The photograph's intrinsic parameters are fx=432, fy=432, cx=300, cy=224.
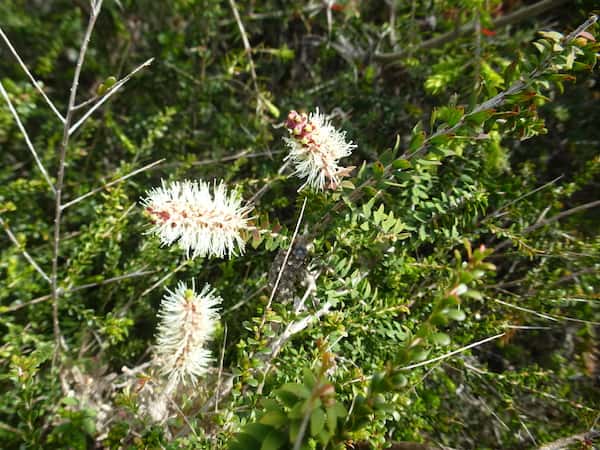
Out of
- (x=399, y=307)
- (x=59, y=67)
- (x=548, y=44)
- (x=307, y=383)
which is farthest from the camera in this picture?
(x=59, y=67)

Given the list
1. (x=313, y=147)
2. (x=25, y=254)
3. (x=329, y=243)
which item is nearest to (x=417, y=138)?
(x=313, y=147)

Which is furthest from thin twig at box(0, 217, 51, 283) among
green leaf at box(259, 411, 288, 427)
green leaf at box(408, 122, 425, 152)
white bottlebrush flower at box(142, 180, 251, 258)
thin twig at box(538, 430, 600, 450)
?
thin twig at box(538, 430, 600, 450)

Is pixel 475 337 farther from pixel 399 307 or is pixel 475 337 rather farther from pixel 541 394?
Answer: pixel 399 307

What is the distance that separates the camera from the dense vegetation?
944 mm

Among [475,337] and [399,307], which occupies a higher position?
[399,307]

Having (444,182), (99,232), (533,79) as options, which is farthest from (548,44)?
(99,232)

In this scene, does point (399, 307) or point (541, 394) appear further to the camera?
point (541, 394)

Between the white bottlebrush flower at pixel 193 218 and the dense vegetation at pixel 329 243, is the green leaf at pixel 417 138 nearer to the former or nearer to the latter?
the dense vegetation at pixel 329 243

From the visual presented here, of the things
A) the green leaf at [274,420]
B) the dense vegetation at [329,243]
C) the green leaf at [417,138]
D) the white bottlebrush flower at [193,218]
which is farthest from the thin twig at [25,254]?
the green leaf at [417,138]

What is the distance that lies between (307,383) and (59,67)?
2.25 meters

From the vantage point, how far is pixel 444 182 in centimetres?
125

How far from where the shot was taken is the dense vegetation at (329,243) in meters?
0.94

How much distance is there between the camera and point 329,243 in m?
1.06

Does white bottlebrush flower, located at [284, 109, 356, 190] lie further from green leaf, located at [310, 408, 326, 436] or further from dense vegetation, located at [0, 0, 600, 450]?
green leaf, located at [310, 408, 326, 436]
